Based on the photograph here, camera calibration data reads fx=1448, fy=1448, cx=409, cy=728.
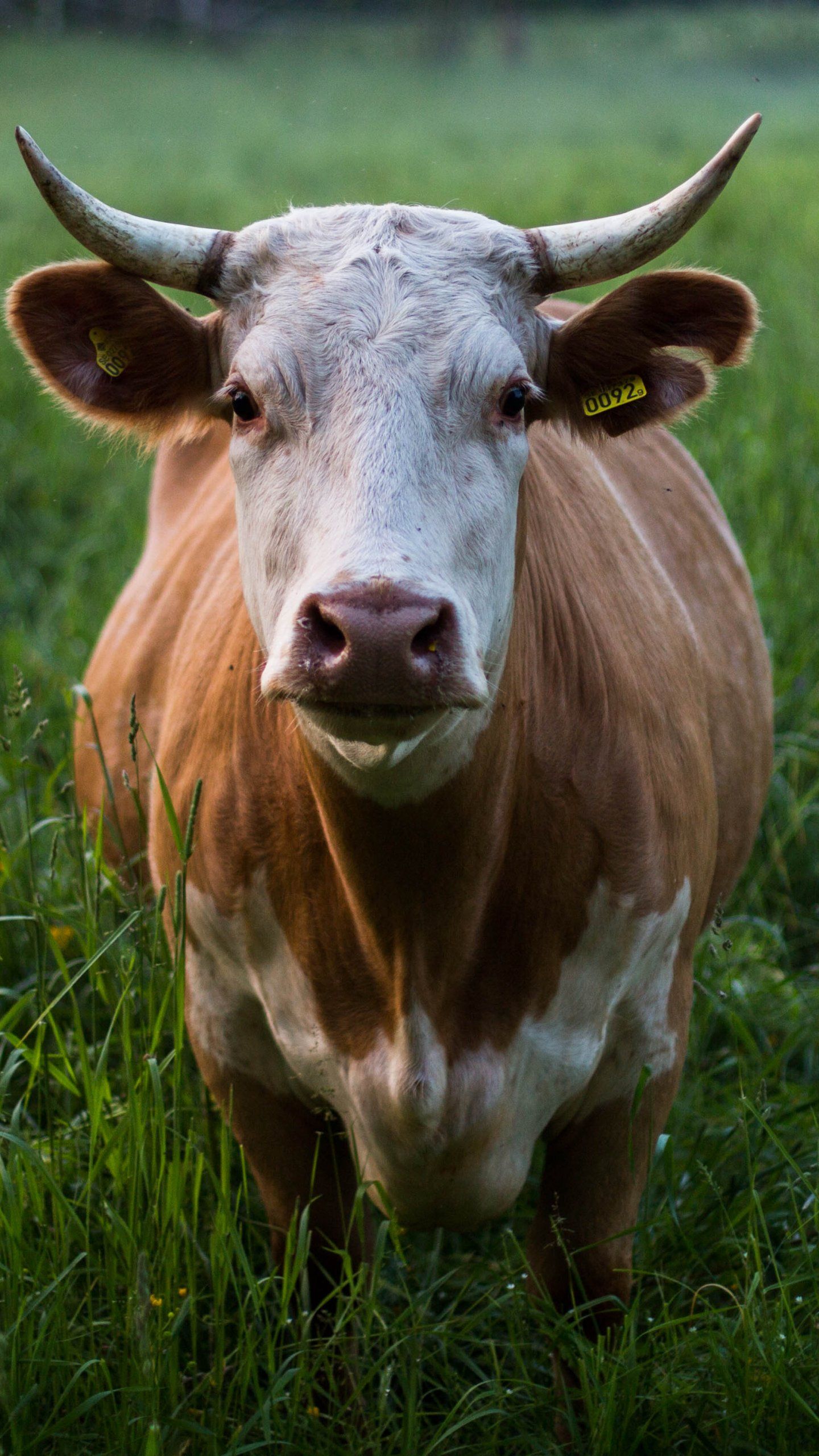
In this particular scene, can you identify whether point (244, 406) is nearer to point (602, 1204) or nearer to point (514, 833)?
point (514, 833)

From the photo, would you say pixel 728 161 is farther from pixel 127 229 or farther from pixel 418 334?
pixel 127 229

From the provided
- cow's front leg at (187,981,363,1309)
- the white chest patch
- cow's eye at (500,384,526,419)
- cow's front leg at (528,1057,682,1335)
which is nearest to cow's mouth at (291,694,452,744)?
cow's eye at (500,384,526,419)

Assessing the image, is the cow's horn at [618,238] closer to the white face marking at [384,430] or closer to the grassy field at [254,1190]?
the white face marking at [384,430]

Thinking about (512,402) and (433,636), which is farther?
(512,402)

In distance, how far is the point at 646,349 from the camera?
2.40 metres

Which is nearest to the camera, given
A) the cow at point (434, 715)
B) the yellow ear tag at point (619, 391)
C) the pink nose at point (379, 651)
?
the pink nose at point (379, 651)

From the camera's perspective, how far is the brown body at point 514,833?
2.36m

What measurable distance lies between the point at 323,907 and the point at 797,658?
2.54 m

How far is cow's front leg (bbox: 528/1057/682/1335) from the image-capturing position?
8.55 ft

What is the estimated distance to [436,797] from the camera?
228 centimetres

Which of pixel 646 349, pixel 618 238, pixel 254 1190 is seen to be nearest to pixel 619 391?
pixel 646 349

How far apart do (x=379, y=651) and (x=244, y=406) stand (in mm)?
652

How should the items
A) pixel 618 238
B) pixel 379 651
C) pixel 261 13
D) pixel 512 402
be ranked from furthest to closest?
pixel 261 13 → pixel 618 238 → pixel 512 402 → pixel 379 651

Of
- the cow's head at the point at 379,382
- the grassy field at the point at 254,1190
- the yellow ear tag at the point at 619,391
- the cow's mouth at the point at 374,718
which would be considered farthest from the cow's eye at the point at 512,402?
the grassy field at the point at 254,1190
